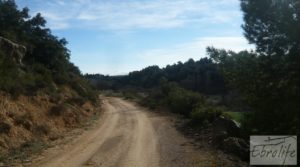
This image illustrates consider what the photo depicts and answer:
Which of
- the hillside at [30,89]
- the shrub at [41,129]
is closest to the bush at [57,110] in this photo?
the hillside at [30,89]

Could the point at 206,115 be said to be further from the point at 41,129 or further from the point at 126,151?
the point at 126,151

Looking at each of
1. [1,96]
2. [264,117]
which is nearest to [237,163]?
[264,117]

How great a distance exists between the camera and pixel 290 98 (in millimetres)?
13312

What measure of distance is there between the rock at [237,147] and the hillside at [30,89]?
9375 mm

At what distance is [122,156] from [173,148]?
136 inches

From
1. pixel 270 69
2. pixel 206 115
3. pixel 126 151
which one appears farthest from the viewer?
pixel 206 115

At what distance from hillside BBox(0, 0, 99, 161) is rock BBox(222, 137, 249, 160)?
9.38 metres

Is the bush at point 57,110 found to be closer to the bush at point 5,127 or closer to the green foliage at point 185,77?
the bush at point 5,127

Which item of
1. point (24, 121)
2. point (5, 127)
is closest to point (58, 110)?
point (24, 121)

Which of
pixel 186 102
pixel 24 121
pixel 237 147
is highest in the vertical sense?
pixel 186 102

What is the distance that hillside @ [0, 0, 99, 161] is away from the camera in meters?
22.7

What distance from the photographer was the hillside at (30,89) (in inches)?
892

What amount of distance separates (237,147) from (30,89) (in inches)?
673

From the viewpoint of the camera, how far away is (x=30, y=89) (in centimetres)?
3066
